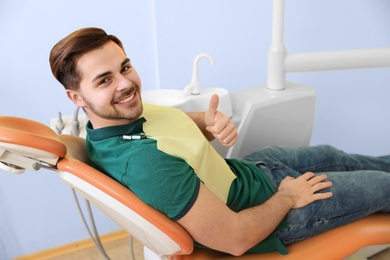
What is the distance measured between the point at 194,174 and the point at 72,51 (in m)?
0.46

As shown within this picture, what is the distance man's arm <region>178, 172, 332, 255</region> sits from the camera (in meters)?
1.06

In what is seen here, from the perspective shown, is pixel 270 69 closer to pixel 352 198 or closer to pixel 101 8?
pixel 352 198

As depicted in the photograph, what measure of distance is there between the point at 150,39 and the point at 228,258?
109 cm

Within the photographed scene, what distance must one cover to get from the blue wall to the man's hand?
0.91 metres

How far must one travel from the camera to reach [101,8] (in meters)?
1.81

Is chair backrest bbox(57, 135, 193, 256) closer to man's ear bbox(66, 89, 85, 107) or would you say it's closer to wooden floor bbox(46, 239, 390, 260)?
man's ear bbox(66, 89, 85, 107)

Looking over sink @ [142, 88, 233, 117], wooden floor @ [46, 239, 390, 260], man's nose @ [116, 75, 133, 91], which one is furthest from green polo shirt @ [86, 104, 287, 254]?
wooden floor @ [46, 239, 390, 260]

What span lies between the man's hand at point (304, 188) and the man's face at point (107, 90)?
50 cm

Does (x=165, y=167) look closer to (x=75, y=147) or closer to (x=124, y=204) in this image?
(x=124, y=204)

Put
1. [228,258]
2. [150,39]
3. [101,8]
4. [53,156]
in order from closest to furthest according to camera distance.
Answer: [53,156]
[228,258]
[101,8]
[150,39]

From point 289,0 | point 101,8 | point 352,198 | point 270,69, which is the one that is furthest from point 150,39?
point 352,198

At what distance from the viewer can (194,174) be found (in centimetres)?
111

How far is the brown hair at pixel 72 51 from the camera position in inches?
45.3

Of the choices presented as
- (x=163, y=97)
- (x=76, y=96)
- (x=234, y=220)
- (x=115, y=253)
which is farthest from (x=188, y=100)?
(x=115, y=253)
